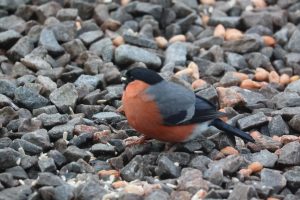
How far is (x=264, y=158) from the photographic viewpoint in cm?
535

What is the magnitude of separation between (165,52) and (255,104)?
1154 millimetres

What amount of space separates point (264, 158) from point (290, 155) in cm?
17

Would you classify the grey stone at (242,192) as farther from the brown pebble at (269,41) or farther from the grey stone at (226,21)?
the grey stone at (226,21)

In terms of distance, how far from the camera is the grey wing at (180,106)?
17.7 ft

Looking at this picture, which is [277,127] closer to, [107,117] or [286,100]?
[286,100]

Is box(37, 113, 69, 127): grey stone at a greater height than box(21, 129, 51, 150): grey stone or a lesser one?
lesser

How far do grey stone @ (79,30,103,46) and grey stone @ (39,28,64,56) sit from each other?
250 millimetres

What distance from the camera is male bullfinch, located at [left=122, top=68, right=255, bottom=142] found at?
5.35m

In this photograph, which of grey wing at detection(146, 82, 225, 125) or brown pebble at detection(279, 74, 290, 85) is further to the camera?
brown pebble at detection(279, 74, 290, 85)

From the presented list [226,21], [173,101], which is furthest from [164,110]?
[226,21]

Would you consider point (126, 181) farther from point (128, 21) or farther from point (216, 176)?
point (128, 21)

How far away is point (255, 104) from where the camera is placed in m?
6.22

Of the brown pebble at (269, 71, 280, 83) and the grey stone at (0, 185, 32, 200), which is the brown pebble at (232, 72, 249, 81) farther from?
the grey stone at (0, 185, 32, 200)

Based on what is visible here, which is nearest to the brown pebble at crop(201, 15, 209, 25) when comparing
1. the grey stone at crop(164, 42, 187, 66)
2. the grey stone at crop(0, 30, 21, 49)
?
the grey stone at crop(164, 42, 187, 66)
